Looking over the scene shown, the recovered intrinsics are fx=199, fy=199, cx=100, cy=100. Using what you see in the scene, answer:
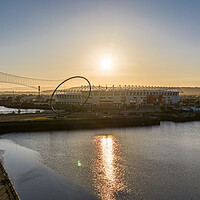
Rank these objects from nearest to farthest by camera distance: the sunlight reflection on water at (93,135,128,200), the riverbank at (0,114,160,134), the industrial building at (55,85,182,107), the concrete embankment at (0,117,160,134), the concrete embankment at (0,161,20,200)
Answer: the concrete embankment at (0,161,20,200), the sunlight reflection on water at (93,135,128,200), the concrete embankment at (0,117,160,134), the riverbank at (0,114,160,134), the industrial building at (55,85,182,107)

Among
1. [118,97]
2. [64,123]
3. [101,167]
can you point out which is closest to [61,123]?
[64,123]

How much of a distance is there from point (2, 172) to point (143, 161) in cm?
1455

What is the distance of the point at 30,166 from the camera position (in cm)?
2045

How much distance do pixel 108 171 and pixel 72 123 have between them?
80.1ft

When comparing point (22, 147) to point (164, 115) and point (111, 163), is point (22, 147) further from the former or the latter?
point (164, 115)

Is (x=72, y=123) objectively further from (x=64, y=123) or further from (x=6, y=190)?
(x=6, y=190)

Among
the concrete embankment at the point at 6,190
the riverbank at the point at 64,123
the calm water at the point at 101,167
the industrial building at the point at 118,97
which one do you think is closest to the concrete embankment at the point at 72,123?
the riverbank at the point at 64,123

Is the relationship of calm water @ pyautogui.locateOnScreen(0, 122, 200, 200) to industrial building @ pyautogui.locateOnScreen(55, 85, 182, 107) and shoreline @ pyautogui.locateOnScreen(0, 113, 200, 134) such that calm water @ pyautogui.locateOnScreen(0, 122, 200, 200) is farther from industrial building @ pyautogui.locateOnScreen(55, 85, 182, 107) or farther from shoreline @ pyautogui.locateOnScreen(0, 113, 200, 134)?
industrial building @ pyautogui.locateOnScreen(55, 85, 182, 107)

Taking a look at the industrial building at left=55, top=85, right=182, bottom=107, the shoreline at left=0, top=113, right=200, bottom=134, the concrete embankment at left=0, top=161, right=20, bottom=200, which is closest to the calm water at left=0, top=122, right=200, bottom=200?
the concrete embankment at left=0, top=161, right=20, bottom=200

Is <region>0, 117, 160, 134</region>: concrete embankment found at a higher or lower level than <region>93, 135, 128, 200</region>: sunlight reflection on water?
higher

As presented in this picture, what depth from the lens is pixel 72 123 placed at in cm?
4266

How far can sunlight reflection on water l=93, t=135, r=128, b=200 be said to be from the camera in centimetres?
1548

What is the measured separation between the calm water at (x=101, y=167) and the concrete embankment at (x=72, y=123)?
514cm

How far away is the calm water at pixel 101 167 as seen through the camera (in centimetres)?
1554
